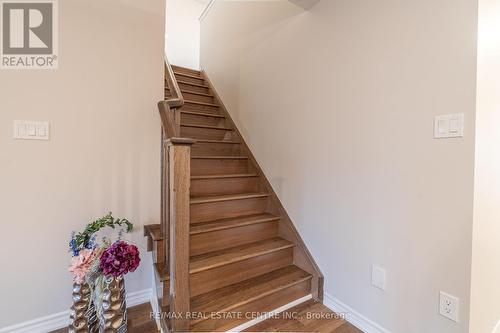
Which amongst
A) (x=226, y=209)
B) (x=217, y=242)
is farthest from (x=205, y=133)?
(x=217, y=242)

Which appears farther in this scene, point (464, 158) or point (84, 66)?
point (84, 66)

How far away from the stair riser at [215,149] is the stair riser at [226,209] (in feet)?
2.54

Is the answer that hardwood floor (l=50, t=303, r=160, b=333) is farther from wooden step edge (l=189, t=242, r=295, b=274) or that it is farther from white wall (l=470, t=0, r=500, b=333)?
white wall (l=470, t=0, r=500, b=333)

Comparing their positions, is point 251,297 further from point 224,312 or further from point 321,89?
point 321,89

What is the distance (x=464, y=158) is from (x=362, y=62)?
→ 84 centimetres

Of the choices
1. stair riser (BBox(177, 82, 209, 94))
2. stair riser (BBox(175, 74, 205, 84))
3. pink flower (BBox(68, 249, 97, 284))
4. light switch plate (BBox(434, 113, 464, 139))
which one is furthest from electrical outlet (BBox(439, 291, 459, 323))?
stair riser (BBox(175, 74, 205, 84))

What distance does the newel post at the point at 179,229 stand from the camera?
1358 mm

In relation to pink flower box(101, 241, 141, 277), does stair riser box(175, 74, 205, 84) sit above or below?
above

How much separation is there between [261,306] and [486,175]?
1.51m

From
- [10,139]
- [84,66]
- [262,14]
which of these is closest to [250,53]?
[262,14]

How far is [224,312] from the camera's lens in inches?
62.6

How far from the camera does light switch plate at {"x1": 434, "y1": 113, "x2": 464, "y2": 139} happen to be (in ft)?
3.93

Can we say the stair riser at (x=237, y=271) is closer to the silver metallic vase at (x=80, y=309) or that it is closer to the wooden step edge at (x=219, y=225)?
the wooden step edge at (x=219, y=225)

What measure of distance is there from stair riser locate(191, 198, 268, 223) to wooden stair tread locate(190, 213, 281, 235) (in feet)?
0.22
